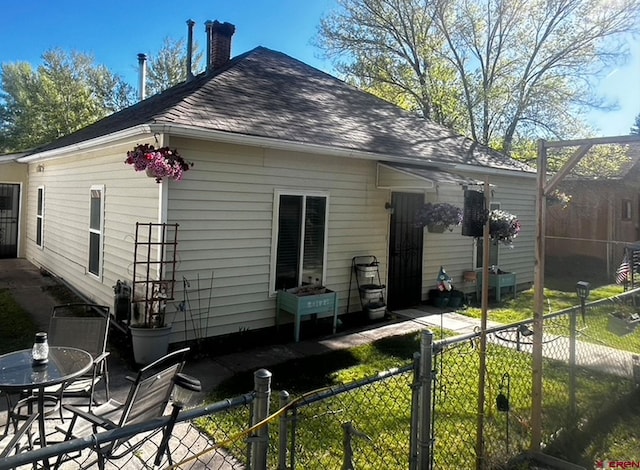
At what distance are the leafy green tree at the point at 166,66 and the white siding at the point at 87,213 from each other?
63.6ft

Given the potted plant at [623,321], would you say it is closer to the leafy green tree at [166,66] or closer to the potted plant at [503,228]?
the potted plant at [503,228]

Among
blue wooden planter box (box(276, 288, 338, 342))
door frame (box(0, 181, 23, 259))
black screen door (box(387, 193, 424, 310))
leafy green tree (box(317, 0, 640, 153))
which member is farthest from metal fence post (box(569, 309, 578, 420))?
leafy green tree (box(317, 0, 640, 153))

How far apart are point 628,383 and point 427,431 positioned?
331 centimetres

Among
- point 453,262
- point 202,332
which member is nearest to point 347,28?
point 453,262

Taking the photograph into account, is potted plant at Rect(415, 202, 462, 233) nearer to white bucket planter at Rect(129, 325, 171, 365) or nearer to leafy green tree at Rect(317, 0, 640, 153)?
white bucket planter at Rect(129, 325, 171, 365)

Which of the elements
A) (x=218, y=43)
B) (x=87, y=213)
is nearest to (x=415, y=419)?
(x=87, y=213)

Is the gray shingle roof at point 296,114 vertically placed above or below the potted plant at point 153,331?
above

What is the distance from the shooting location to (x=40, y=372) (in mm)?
2920

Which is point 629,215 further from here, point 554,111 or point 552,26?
point 552,26

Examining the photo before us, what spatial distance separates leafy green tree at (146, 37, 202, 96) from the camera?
29.7 metres

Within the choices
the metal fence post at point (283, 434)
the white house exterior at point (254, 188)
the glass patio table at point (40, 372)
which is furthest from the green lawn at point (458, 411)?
the white house exterior at point (254, 188)

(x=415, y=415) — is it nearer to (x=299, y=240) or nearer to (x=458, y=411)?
(x=458, y=411)

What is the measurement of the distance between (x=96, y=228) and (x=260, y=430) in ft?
23.8

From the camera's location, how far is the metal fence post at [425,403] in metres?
2.46
